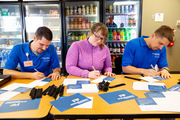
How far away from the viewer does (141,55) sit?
2.08m

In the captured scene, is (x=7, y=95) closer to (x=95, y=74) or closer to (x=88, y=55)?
(x=95, y=74)

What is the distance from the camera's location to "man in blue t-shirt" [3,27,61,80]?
1.69m

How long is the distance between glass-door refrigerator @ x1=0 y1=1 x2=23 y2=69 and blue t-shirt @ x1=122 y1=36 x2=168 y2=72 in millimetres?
3316

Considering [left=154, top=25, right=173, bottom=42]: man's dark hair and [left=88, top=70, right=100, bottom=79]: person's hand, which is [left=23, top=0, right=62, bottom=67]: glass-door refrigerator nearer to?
[left=88, top=70, right=100, bottom=79]: person's hand

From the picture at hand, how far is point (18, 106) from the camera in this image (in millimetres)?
992

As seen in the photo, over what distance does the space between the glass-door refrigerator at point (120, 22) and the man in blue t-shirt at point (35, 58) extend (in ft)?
7.59

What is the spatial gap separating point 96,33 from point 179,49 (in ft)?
12.2

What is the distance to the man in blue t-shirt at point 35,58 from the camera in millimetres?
1686

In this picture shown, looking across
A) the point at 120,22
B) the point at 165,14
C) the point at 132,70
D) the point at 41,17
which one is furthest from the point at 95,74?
the point at 165,14

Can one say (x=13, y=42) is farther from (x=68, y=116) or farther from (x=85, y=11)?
(x=68, y=116)

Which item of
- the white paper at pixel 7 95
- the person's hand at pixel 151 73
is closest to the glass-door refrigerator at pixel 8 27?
the white paper at pixel 7 95

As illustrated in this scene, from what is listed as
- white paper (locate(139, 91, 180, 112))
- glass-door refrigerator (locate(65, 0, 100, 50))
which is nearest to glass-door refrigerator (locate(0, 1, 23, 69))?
glass-door refrigerator (locate(65, 0, 100, 50))

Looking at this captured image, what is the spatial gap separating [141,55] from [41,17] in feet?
10.1

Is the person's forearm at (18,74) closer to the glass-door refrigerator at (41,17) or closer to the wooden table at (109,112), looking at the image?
the wooden table at (109,112)
